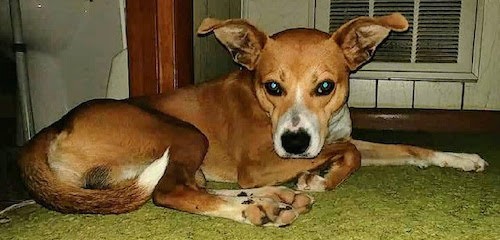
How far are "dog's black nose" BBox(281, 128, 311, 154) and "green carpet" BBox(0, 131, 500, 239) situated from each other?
6.4 inches

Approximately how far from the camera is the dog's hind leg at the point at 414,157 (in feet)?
7.80

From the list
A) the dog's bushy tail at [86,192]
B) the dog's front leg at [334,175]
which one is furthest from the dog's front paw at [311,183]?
the dog's bushy tail at [86,192]

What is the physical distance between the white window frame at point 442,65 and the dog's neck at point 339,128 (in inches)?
35.7

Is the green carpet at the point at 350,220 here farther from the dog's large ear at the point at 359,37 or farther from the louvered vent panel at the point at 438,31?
the louvered vent panel at the point at 438,31

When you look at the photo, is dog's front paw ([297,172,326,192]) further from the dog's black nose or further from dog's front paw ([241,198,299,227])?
dog's front paw ([241,198,299,227])

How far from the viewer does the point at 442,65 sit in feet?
10.7

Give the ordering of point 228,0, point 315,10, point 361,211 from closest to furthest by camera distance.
→ point 361,211, point 228,0, point 315,10

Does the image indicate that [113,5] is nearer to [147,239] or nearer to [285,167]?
[285,167]

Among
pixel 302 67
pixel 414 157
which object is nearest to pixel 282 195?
pixel 302 67

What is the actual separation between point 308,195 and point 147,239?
21.0 inches

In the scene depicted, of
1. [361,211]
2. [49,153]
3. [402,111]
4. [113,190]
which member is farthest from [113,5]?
[402,111]

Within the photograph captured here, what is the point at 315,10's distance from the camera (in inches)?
131

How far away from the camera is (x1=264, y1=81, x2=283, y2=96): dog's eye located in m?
2.14

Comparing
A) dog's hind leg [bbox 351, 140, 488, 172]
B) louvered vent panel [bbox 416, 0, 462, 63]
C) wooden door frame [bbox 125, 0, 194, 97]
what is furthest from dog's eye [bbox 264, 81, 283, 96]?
louvered vent panel [bbox 416, 0, 462, 63]
